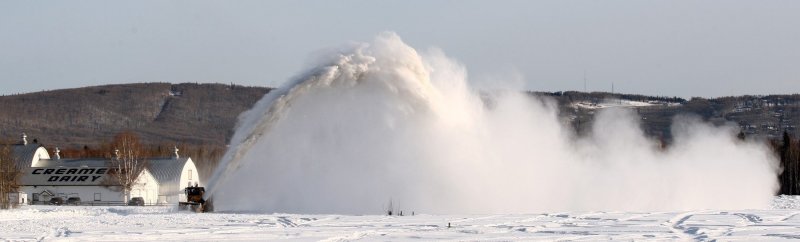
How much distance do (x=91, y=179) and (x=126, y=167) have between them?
13.6 feet

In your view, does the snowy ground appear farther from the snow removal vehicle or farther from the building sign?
the building sign

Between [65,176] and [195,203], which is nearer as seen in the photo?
[195,203]

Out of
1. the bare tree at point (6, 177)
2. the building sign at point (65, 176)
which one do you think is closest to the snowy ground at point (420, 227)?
the bare tree at point (6, 177)

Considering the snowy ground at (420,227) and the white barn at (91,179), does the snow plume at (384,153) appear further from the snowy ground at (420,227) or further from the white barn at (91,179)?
the white barn at (91,179)

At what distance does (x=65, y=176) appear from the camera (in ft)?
302

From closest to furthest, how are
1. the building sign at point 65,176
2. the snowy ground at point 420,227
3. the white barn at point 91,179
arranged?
the snowy ground at point 420,227
the white barn at point 91,179
the building sign at point 65,176

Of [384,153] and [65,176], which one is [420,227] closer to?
[384,153]

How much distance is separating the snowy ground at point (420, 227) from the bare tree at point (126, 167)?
44195 millimetres

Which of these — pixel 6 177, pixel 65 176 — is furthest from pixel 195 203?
pixel 65 176

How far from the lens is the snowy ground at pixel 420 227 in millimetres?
33156

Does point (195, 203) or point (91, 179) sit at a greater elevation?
point (91, 179)

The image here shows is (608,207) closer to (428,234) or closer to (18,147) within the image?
(428,234)

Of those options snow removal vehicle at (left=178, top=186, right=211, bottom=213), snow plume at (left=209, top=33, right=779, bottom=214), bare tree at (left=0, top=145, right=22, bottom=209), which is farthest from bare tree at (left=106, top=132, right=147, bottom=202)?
snow plume at (left=209, top=33, right=779, bottom=214)

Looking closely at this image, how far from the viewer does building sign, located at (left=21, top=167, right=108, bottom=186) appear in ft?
297
